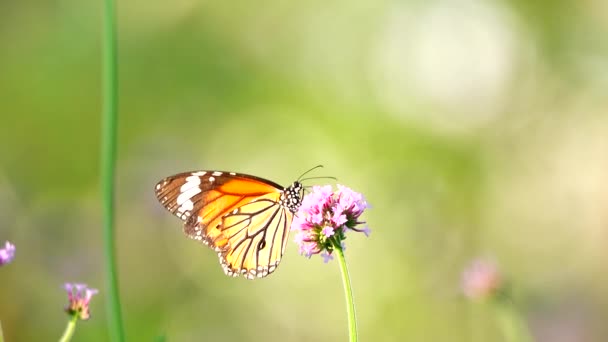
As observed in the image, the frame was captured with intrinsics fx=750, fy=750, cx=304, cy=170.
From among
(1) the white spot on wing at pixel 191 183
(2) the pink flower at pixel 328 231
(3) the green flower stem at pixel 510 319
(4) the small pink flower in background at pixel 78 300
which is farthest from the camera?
(3) the green flower stem at pixel 510 319

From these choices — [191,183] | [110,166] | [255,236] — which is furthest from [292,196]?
[110,166]

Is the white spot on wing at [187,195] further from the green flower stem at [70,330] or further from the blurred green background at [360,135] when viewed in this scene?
the blurred green background at [360,135]

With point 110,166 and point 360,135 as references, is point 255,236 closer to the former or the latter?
point 110,166

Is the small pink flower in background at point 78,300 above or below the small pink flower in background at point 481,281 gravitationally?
below

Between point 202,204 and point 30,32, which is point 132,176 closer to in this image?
point 202,204

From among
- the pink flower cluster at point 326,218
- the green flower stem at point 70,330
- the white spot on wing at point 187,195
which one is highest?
the white spot on wing at point 187,195

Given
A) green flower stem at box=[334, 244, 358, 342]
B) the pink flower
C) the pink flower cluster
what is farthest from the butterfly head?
green flower stem at box=[334, 244, 358, 342]

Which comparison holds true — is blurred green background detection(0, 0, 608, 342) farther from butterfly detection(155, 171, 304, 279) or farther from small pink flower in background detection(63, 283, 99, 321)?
small pink flower in background detection(63, 283, 99, 321)

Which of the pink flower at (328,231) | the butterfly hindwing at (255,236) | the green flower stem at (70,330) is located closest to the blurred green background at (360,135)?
→ the butterfly hindwing at (255,236)
